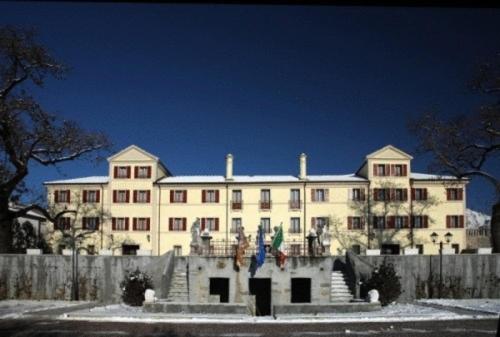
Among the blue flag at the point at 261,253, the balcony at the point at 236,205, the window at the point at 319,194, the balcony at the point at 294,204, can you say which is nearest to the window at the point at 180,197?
the balcony at the point at 236,205

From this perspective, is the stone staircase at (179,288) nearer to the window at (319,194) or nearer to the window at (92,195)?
the window at (319,194)

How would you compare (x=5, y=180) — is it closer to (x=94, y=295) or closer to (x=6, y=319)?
(x=94, y=295)

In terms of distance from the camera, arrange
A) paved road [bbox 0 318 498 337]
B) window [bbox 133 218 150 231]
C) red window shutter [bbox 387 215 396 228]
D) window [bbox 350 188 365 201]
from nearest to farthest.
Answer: paved road [bbox 0 318 498 337] → red window shutter [bbox 387 215 396 228] → window [bbox 350 188 365 201] → window [bbox 133 218 150 231]

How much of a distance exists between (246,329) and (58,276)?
51.5 feet

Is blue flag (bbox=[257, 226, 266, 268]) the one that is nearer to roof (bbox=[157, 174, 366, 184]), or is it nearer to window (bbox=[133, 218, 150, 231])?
roof (bbox=[157, 174, 366, 184])

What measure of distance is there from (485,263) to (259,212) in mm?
26868

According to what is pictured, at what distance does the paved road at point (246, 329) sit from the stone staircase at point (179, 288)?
34.1 feet

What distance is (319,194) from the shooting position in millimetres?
53188

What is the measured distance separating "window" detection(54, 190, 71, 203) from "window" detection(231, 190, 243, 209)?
49.1 ft

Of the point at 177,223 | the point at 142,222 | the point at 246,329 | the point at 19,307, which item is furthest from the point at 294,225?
the point at 246,329

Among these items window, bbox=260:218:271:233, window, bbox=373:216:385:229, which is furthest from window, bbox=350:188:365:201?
window, bbox=260:218:271:233

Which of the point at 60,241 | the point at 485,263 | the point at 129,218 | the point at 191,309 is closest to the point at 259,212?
the point at 129,218

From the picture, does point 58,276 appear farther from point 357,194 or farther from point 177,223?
point 357,194

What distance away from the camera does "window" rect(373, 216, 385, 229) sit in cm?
5244
